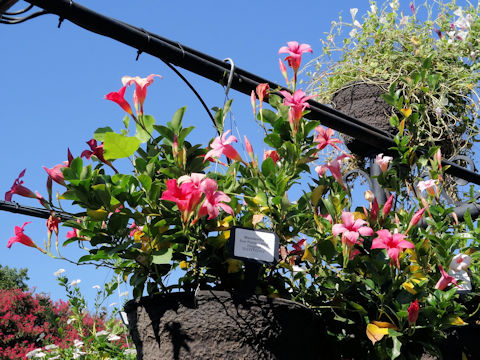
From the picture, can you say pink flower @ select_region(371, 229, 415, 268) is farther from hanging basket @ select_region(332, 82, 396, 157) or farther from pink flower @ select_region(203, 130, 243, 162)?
hanging basket @ select_region(332, 82, 396, 157)

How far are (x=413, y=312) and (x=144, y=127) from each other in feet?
2.38

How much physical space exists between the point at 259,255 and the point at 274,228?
0.53ft

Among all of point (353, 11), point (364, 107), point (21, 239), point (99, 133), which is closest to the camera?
point (99, 133)

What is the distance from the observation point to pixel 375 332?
1271 mm

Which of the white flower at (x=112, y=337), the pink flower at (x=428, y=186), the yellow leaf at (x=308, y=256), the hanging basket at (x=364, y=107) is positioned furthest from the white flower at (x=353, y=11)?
the white flower at (x=112, y=337)

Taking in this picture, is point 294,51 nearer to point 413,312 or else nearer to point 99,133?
point 99,133

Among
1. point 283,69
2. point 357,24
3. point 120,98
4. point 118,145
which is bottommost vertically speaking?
point 118,145

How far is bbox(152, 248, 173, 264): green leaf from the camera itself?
1138 millimetres

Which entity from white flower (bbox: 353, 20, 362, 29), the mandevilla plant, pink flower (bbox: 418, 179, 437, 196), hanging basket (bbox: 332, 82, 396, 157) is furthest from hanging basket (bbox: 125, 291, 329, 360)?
white flower (bbox: 353, 20, 362, 29)

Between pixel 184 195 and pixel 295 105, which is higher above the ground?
pixel 295 105

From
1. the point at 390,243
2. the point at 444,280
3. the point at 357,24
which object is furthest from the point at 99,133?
the point at 357,24

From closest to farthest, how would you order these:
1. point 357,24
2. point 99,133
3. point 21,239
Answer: point 99,133, point 21,239, point 357,24

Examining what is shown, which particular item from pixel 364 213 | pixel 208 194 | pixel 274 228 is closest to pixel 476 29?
pixel 364 213

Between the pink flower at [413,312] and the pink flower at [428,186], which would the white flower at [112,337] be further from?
the pink flower at [413,312]
